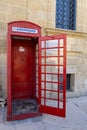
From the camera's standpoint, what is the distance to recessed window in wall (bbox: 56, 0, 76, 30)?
7477mm

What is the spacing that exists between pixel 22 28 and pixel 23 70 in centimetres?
216

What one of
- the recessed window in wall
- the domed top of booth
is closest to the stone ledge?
the recessed window in wall

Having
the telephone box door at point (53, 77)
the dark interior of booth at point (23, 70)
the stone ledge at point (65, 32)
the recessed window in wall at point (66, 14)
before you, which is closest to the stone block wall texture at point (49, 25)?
the stone ledge at point (65, 32)

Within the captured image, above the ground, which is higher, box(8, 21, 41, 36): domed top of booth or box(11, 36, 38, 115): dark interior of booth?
box(8, 21, 41, 36): domed top of booth

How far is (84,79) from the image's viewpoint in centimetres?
775

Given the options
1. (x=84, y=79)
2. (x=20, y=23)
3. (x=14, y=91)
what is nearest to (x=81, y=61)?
(x=84, y=79)

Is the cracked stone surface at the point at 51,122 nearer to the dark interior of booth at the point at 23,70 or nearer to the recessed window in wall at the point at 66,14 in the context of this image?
the dark interior of booth at the point at 23,70

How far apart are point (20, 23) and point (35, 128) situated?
2.72 m

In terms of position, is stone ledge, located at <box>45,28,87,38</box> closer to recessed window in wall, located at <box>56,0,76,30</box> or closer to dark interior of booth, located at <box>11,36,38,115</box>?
recessed window in wall, located at <box>56,0,76,30</box>

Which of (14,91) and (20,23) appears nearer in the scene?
(20,23)

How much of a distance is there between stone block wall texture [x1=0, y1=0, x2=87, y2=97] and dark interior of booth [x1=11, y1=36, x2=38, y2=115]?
39 cm

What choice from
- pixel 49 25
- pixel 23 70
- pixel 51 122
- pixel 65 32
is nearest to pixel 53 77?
pixel 23 70

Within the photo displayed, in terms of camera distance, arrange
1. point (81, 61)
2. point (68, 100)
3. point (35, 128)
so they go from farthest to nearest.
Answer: point (81, 61) < point (68, 100) < point (35, 128)

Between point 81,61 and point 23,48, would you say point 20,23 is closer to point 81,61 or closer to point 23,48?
point 23,48
